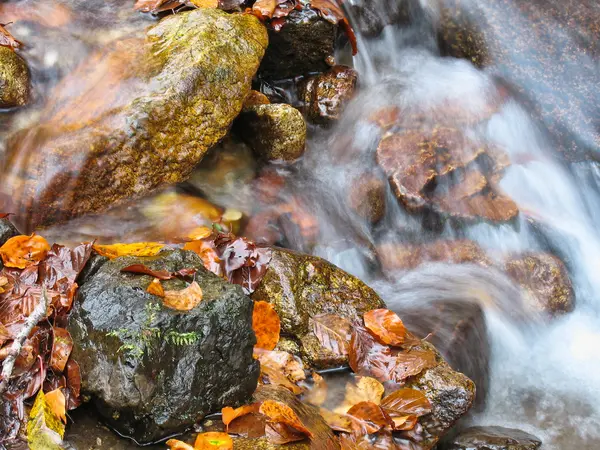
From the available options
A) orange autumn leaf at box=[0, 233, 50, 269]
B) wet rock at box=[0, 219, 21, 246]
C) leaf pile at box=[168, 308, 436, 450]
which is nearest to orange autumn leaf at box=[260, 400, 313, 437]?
leaf pile at box=[168, 308, 436, 450]

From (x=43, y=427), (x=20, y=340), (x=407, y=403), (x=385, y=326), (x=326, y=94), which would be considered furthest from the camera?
(x=326, y=94)

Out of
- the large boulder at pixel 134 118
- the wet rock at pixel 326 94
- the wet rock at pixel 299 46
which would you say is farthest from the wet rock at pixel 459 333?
the wet rock at pixel 299 46

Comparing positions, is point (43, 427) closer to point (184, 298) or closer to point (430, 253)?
point (184, 298)

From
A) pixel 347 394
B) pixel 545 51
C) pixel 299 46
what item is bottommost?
pixel 347 394

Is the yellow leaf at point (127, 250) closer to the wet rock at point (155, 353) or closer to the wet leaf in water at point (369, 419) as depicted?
the wet rock at point (155, 353)

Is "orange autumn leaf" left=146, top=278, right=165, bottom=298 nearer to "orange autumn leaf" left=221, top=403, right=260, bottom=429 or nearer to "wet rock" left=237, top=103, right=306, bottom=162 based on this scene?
"orange autumn leaf" left=221, top=403, right=260, bottom=429

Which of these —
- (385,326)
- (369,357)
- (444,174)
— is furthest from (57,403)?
(444,174)
